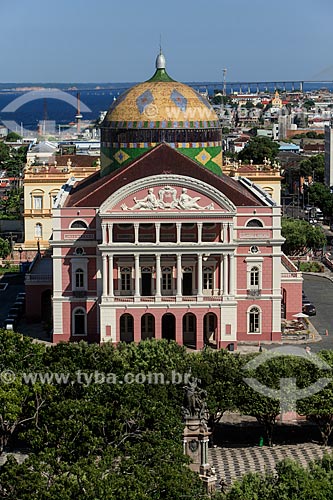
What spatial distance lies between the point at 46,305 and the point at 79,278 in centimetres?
733

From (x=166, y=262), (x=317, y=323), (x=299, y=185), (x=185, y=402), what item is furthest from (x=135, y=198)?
(x=299, y=185)

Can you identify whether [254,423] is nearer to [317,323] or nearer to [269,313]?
[269,313]

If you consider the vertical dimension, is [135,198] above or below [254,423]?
above

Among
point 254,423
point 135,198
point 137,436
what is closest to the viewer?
point 137,436

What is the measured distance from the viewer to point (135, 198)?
75.8 m

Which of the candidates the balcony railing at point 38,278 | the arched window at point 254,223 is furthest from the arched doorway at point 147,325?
the balcony railing at point 38,278

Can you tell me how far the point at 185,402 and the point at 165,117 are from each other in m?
36.2

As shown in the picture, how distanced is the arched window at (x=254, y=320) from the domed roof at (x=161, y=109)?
13.4 m

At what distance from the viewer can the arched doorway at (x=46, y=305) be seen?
3324 inches

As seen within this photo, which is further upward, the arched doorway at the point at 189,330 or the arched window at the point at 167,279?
the arched window at the point at 167,279

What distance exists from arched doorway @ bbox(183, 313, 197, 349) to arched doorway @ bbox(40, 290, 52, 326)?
1019 centimetres

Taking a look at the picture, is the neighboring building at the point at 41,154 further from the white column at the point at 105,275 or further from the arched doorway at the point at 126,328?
the white column at the point at 105,275

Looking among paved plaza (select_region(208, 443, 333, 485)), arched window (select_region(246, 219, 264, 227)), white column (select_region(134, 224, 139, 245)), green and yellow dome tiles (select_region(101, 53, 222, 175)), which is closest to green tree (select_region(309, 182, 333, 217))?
green and yellow dome tiles (select_region(101, 53, 222, 175))

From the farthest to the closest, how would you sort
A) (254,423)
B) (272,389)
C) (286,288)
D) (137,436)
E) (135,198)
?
1. (286,288)
2. (135,198)
3. (254,423)
4. (272,389)
5. (137,436)
